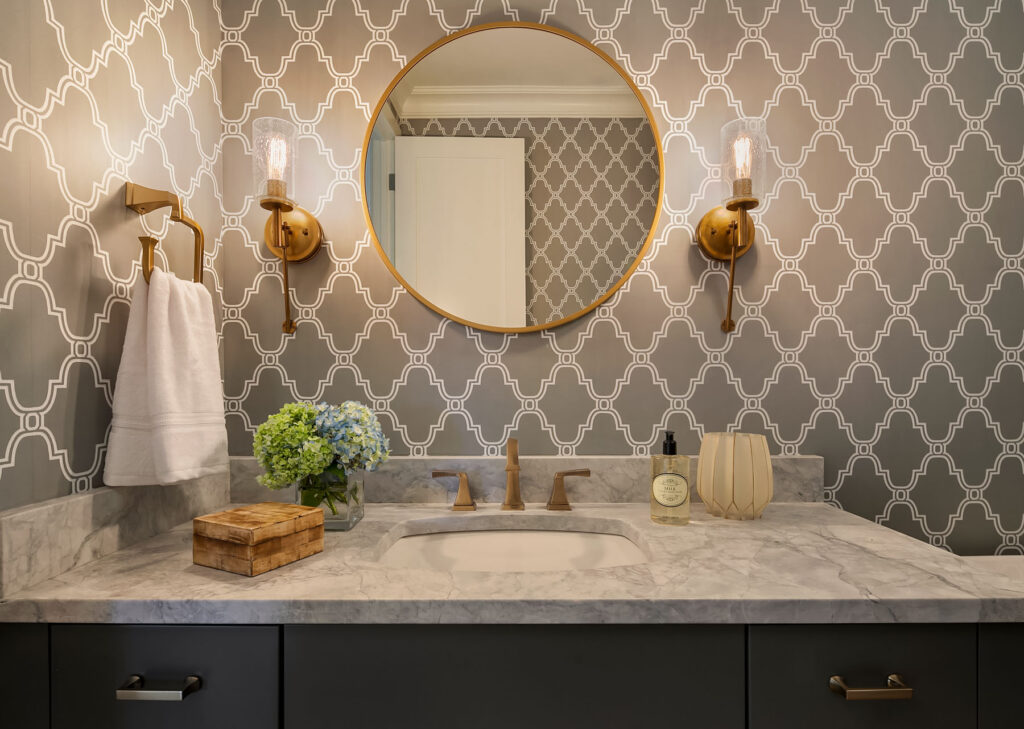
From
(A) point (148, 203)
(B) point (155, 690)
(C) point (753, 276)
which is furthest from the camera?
(C) point (753, 276)

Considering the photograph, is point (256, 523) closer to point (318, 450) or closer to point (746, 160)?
point (318, 450)

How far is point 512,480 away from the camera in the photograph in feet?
4.20

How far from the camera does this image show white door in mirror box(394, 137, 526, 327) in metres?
1.36

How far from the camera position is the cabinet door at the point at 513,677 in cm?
76

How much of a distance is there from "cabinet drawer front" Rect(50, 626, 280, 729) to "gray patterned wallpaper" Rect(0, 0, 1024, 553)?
652 millimetres

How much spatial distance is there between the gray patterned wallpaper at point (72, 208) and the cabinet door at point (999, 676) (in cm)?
151

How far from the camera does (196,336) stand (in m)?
1.06

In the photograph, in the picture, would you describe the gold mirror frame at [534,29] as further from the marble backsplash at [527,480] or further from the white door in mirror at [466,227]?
the marble backsplash at [527,480]

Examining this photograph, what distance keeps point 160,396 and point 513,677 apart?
0.80 metres

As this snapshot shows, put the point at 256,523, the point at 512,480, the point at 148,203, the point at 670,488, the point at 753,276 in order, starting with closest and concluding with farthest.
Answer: the point at 256,523
the point at 148,203
the point at 670,488
the point at 512,480
the point at 753,276

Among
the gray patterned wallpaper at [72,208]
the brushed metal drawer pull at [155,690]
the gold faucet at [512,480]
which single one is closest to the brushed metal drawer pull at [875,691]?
the gold faucet at [512,480]

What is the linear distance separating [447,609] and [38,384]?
764 mm

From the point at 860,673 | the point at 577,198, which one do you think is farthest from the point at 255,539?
the point at 577,198

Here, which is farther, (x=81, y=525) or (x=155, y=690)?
Result: (x=81, y=525)
